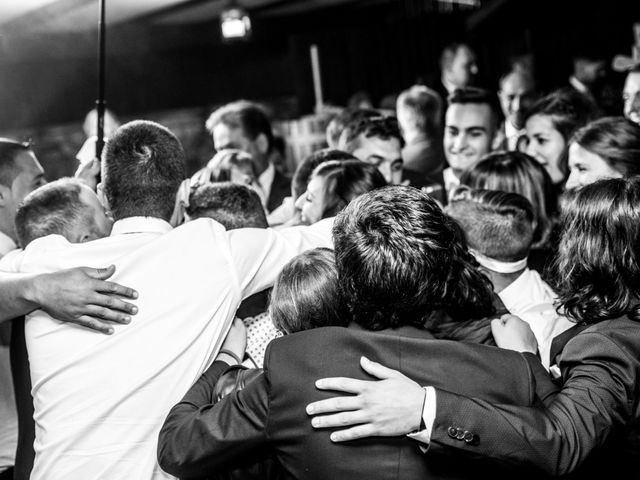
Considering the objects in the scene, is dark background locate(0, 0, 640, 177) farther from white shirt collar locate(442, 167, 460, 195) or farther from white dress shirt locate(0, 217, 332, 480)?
white dress shirt locate(0, 217, 332, 480)

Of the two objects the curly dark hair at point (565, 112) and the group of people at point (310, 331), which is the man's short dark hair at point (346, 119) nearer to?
the curly dark hair at point (565, 112)

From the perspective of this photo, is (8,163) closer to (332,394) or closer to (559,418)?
(332,394)

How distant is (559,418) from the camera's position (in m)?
1.35

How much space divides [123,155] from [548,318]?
49.5 inches

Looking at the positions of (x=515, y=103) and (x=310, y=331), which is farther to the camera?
(x=515, y=103)

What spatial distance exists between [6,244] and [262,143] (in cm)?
204

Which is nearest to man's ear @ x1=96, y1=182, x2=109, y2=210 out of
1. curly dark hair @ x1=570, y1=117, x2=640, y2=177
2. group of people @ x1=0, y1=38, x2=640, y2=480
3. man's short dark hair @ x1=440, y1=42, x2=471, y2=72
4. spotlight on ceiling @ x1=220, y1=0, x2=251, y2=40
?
group of people @ x1=0, y1=38, x2=640, y2=480

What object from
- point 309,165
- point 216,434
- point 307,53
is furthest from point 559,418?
point 307,53

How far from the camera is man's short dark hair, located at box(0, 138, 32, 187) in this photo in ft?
7.96

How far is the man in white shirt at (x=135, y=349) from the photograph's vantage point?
1.64 m

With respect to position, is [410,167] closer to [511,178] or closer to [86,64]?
[511,178]

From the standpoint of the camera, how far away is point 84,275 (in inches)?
65.9

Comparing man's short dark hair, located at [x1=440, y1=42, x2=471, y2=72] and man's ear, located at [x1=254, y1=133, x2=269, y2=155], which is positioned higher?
man's short dark hair, located at [x1=440, y1=42, x2=471, y2=72]

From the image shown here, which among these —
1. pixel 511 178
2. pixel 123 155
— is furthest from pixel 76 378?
pixel 511 178
